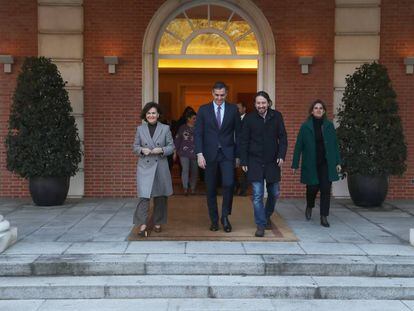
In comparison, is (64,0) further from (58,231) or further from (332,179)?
(332,179)

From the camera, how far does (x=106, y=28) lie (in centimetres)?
1030

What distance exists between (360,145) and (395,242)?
2.60 m

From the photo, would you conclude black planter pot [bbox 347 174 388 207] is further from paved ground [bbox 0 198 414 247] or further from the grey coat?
the grey coat

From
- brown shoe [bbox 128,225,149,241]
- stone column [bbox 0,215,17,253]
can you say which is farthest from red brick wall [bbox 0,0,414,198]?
stone column [bbox 0,215,17,253]

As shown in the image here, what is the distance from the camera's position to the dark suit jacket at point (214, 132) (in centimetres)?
706

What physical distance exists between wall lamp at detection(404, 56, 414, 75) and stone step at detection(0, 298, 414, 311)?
6018 mm

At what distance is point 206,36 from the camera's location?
10.7 metres

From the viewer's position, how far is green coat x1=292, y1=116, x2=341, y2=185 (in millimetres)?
7637

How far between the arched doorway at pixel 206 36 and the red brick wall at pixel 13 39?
2151 millimetres

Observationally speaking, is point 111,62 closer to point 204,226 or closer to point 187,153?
point 187,153

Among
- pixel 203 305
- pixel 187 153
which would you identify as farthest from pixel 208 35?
pixel 203 305

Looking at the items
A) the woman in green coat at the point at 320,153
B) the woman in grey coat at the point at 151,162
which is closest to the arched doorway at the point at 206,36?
the woman in green coat at the point at 320,153

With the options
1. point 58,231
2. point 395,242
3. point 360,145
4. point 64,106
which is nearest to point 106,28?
point 64,106

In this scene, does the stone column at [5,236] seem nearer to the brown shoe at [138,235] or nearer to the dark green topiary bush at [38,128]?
the brown shoe at [138,235]
